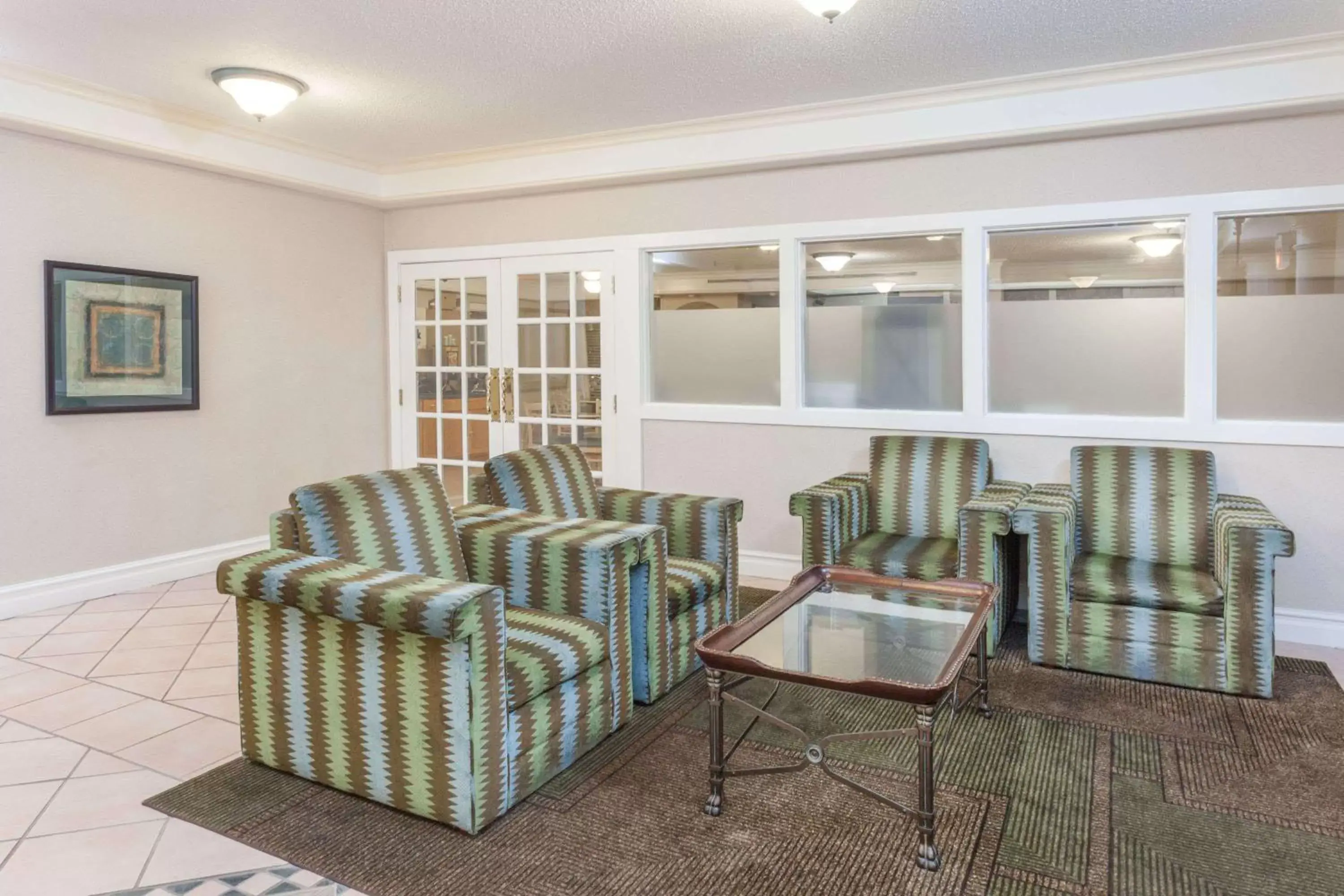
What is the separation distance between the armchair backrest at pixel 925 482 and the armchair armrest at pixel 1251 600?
43.4 inches

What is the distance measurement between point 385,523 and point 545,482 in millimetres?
849

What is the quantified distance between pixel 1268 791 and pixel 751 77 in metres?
3.31

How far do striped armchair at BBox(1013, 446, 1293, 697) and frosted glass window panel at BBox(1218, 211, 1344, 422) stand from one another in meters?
0.46

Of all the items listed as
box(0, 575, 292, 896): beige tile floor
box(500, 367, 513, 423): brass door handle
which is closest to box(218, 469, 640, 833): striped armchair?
box(0, 575, 292, 896): beige tile floor

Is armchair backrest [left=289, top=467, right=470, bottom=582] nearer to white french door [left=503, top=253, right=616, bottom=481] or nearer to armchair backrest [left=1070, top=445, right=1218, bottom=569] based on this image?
white french door [left=503, top=253, right=616, bottom=481]

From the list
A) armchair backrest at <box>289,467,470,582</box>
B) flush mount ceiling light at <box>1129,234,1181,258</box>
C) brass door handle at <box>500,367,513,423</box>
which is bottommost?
armchair backrest at <box>289,467,470,582</box>

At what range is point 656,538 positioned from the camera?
300 centimetres

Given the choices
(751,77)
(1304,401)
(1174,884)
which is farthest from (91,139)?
(1304,401)

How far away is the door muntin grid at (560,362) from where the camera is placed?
5.39 m

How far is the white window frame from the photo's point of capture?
3.88m

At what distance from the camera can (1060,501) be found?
11.8ft

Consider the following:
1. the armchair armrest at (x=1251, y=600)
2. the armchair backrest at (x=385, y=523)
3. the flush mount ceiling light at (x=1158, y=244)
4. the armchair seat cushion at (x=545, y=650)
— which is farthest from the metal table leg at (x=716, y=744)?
the flush mount ceiling light at (x=1158, y=244)

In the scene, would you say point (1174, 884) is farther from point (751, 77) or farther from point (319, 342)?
point (319, 342)

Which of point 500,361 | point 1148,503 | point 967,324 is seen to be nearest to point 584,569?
point 1148,503
